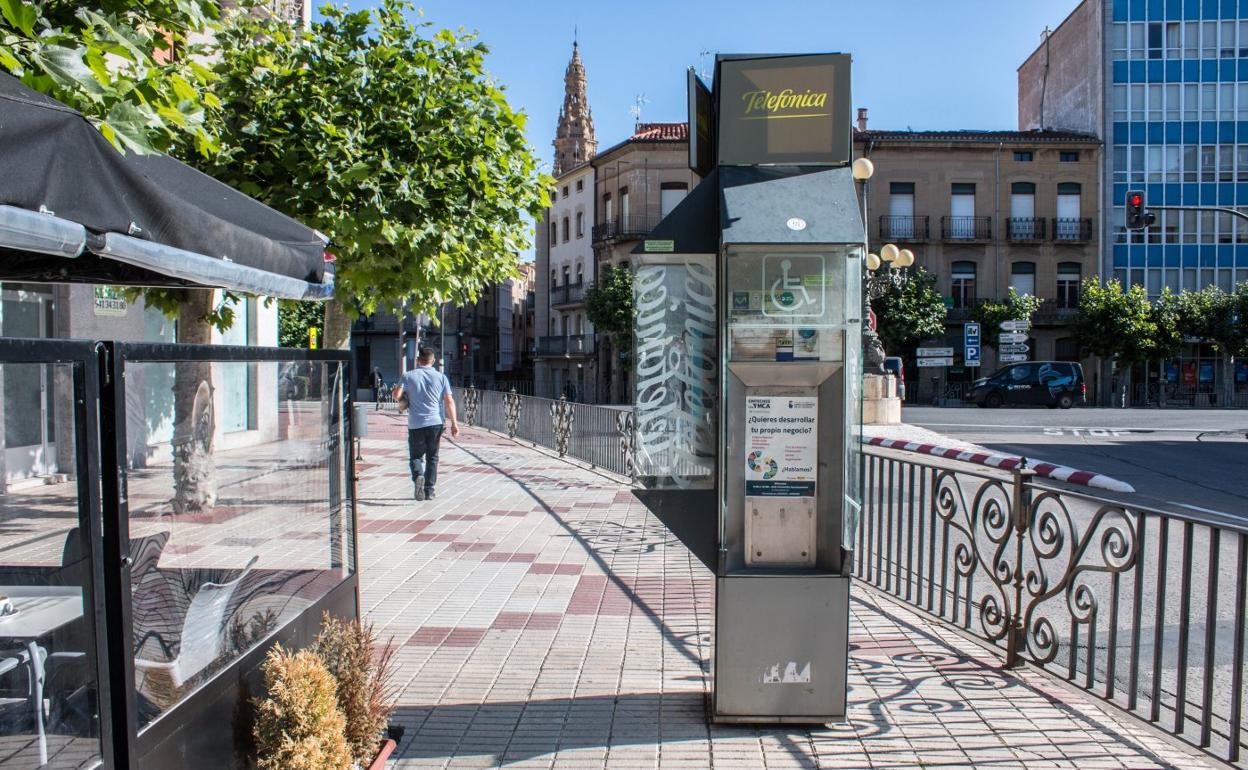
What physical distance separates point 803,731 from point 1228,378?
50337mm

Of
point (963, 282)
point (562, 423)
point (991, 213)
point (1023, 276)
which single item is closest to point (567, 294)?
point (963, 282)

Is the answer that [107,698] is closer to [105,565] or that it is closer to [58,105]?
[105,565]

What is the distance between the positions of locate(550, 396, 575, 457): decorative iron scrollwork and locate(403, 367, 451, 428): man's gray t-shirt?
5.00 meters

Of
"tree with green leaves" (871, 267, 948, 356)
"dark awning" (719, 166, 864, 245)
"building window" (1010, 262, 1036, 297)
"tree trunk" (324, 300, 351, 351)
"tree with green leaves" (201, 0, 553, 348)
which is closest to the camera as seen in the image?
"dark awning" (719, 166, 864, 245)

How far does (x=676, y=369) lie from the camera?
4.32 metres

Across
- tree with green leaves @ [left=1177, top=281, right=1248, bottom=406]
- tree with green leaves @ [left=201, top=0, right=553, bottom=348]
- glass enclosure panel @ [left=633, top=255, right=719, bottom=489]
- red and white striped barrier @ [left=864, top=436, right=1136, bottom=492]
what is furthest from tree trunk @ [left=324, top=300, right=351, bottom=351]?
tree with green leaves @ [left=1177, top=281, right=1248, bottom=406]

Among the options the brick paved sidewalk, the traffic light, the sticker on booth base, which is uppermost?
the traffic light

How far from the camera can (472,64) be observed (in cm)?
1016

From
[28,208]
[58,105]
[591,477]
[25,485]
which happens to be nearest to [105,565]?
[25,485]

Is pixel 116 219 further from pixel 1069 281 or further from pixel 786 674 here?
pixel 1069 281

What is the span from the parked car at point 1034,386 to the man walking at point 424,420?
95.8 feet

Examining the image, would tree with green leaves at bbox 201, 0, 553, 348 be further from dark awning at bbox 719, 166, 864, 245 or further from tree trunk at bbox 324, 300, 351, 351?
dark awning at bbox 719, 166, 864, 245

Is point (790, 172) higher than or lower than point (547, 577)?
higher

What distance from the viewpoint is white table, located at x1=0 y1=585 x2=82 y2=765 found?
7.16 ft
